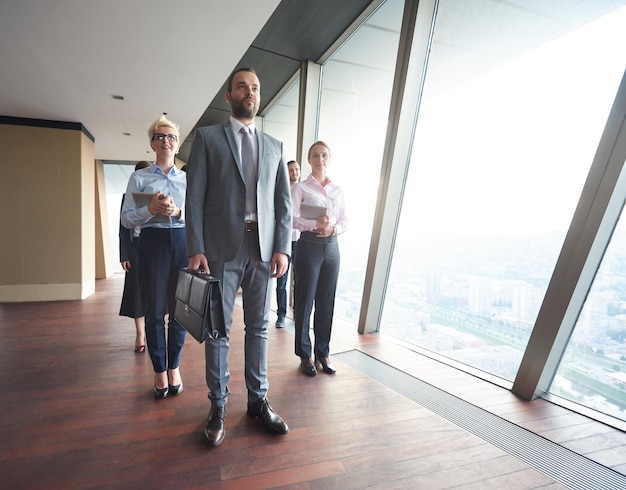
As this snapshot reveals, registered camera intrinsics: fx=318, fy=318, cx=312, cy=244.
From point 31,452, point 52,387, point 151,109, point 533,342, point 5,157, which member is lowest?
point 52,387

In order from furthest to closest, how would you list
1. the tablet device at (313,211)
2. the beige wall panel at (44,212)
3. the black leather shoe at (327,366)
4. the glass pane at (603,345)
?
A: 1. the beige wall panel at (44,212)
2. the black leather shoe at (327,366)
3. the tablet device at (313,211)
4. the glass pane at (603,345)

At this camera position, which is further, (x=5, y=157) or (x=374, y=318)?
(x=5, y=157)

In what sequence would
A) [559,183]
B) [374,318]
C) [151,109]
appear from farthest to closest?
[151,109] < [374,318] < [559,183]

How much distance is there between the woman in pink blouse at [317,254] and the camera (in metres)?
2.38

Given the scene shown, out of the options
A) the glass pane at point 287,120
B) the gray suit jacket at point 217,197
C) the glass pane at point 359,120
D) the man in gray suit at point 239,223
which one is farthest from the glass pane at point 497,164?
the glass pane at point 287,120

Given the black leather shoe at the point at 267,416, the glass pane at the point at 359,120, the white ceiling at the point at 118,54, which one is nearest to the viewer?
the black leather shoe at the point at 267,416

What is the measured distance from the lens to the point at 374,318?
11.5 ft

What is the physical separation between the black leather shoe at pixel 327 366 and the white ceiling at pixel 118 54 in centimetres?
296

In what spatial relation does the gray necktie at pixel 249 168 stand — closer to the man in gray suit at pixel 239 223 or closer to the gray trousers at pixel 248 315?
the man in gray suit at pixel 239 223

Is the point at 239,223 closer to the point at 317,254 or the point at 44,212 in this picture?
the point at 317,254

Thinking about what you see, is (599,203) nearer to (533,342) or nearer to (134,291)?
(533,342)

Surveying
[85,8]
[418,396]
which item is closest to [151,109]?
[85,8]

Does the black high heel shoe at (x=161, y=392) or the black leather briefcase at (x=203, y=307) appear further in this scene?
the black high heel shoe at (x=161, y=392)

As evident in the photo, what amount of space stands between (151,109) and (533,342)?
18.2 ft
